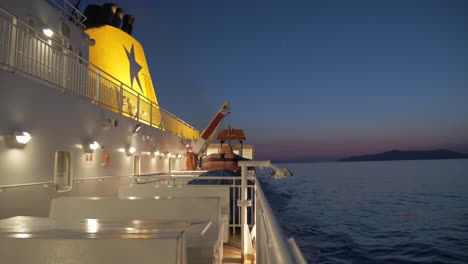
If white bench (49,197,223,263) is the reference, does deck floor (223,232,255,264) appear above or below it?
below

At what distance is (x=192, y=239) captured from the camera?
3268 mm

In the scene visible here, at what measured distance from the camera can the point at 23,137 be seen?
4.97 metres

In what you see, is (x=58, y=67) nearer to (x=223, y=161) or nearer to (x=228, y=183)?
(x=228, y=183)

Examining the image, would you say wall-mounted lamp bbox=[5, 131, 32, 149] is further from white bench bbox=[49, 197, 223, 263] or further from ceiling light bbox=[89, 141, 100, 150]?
ceiling light bbox=[89, 141, 100, 150]

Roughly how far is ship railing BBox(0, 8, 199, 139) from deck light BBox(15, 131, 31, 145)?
34.6 inches

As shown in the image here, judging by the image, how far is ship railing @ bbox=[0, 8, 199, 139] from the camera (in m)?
5.24

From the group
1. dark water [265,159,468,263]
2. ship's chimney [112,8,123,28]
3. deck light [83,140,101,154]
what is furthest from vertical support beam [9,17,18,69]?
ship's chimney [112,8,123,28]

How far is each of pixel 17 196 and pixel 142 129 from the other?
5849mm

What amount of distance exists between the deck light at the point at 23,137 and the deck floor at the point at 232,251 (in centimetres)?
324

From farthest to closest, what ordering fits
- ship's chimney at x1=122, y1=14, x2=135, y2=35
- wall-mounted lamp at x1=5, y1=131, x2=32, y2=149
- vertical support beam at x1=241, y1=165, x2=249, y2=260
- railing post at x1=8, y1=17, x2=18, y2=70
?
ship's chimney at x1=122, y1=14, x2=135, y2=35 < railing post at x1=8, y1=17, x2=18, y2=70 < vertical support beam at x1=241, y1=165, x2=249, y2=260 < wall-mounted lamp at x1=5, y1=131, x2=32, y2=149

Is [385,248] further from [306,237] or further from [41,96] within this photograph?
[41,96]

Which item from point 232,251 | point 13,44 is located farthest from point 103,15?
point 232,251

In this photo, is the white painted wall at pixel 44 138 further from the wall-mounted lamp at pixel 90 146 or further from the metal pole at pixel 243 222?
the metal pole at pixel 243 222

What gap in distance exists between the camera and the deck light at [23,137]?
16.0ft
